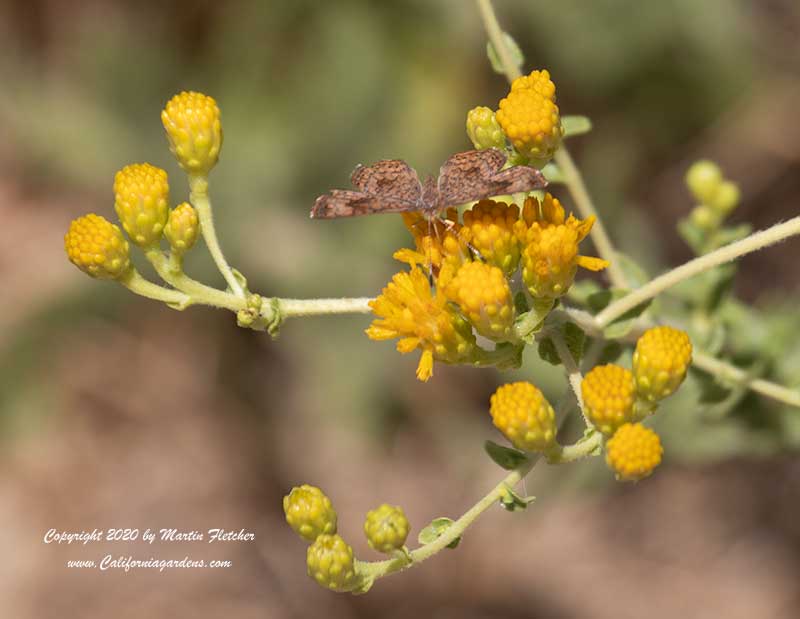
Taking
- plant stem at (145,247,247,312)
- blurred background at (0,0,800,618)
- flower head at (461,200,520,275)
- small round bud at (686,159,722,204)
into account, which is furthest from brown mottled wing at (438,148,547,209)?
blurred background at (0,0,800,618)

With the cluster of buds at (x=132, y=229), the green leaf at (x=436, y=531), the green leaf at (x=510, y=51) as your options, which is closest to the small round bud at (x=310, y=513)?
the green leaf at (x=436, y=531)

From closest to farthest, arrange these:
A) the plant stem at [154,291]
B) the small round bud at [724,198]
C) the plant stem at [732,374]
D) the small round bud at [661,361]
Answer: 1. the small round bud at [661,361]
2. the plant stem at [154,291]
3. the plant stem at [732,374]
4. the small round bud at [724,198]

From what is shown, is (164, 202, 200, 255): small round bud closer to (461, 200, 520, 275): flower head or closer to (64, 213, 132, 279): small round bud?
(64, 213, 132, 279): small round bud

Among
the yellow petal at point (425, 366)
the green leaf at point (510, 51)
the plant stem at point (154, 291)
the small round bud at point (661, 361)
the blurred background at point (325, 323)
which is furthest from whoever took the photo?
the blurred background at point (325, 323)

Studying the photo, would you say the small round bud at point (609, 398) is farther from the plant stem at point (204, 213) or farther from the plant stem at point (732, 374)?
the plant stem at point (204, 213)

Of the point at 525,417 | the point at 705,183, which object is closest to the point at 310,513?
the point at 525,417

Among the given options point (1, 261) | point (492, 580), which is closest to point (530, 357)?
point (492, 580)

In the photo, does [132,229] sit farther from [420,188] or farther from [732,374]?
[732,374]

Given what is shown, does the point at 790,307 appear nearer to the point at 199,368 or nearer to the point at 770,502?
the point at 770,502
